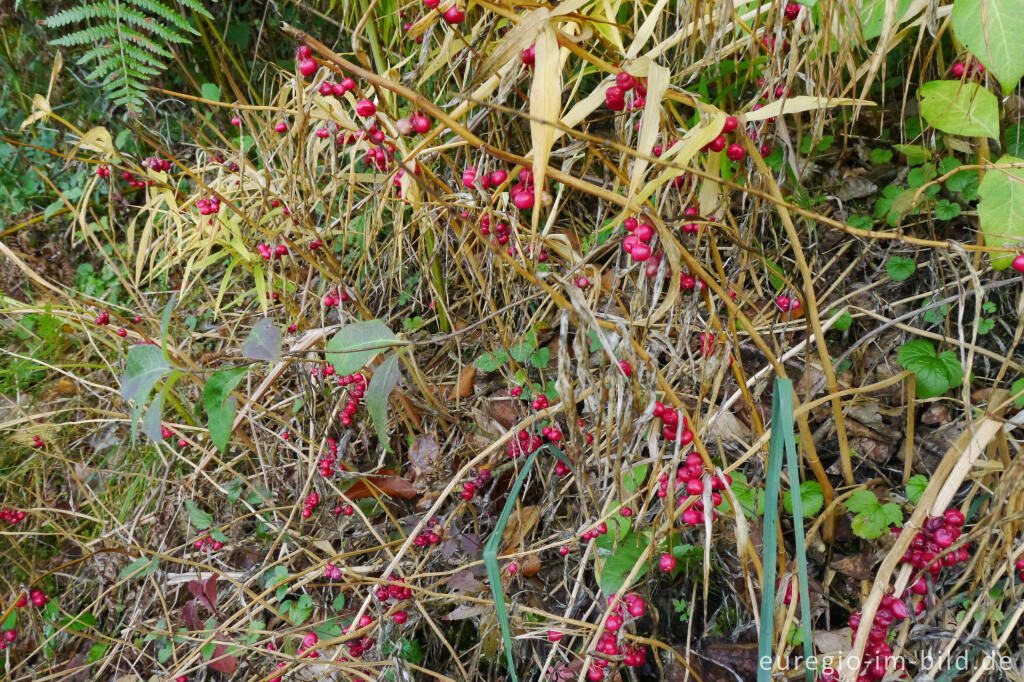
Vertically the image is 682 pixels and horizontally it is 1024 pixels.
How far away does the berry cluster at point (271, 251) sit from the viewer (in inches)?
51.5

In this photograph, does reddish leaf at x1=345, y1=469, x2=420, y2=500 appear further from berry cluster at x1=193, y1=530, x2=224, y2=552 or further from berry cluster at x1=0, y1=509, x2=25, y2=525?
berry cluster at x1=0, y1=509, x2=25, y2=525

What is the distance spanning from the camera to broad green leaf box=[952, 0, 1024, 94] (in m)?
0.81

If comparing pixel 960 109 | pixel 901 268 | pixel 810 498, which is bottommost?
pixel 810 498

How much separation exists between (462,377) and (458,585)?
1.56 feet

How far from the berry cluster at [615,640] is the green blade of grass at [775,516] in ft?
0.70

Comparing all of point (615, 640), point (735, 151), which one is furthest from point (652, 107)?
point (615, 640)

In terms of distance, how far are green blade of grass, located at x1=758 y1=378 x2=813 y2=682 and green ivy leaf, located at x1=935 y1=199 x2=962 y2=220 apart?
2.27ft

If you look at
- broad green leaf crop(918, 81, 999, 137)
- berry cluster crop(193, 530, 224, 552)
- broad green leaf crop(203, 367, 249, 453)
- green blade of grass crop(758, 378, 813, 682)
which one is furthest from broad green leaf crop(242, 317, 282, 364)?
broad green leaf crop(918, 81, 999, 137)

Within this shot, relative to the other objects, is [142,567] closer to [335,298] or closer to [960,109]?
[335,298]

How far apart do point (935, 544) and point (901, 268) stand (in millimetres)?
558

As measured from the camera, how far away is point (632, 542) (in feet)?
3.36

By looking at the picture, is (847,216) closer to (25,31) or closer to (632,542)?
(632,542)

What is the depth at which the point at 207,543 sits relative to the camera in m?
1.48

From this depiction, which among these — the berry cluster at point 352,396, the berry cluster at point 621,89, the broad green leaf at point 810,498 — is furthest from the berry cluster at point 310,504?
the berry cluster at point 621,89
